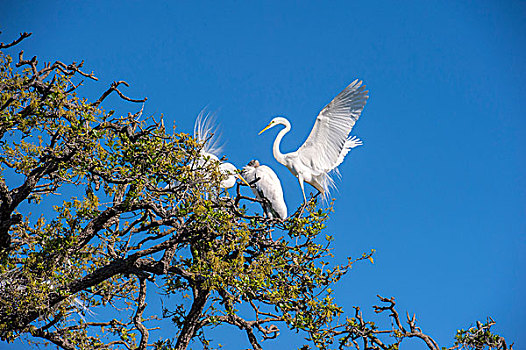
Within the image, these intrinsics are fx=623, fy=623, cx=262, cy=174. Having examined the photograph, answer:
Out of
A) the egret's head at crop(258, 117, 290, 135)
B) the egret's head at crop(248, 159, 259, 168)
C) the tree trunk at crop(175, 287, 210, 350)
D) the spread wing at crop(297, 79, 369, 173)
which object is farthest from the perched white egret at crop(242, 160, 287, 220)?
the egret's head at crop(258, 117, 290, 135)

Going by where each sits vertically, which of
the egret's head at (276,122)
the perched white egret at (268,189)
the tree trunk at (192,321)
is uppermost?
the egret's head at (276,122)

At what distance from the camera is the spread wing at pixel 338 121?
8492 mm

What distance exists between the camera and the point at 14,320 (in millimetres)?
5711

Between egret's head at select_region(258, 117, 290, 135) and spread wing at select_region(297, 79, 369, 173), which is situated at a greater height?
egret's head at select_region(258, 117, 290, 135)

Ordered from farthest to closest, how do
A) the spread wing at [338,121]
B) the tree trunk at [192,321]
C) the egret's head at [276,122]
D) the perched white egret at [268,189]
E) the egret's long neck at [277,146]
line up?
1. the egret's head at [276,122]
2. the egret's long neck at [277,146]
3. the spread wing at [338,121]
4. the perched white egret at [268,189]
5. the tree trunk at [192,321]

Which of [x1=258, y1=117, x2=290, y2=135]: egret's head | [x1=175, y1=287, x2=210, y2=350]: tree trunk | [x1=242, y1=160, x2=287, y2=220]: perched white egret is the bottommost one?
[x1=175, y1=287, x2=210, y2=350]: tree trunk

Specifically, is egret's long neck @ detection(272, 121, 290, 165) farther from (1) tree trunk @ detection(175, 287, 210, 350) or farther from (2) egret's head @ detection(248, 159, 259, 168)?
(1) tree trunk @ detection(175, 287, 210, 350)

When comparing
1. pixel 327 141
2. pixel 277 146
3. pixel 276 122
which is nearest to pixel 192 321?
pixel 327 141

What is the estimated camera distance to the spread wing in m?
8.49

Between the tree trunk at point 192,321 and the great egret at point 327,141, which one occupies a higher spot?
the great egret at point 327,141

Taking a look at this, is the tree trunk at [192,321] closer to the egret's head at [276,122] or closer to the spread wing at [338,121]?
the spread wing at [338,121]

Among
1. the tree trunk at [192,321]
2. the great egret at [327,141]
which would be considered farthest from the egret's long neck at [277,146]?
the tree trunk at [192,321]

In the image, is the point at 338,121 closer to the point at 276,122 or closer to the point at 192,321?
the point at 276,122

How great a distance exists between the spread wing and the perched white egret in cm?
105
